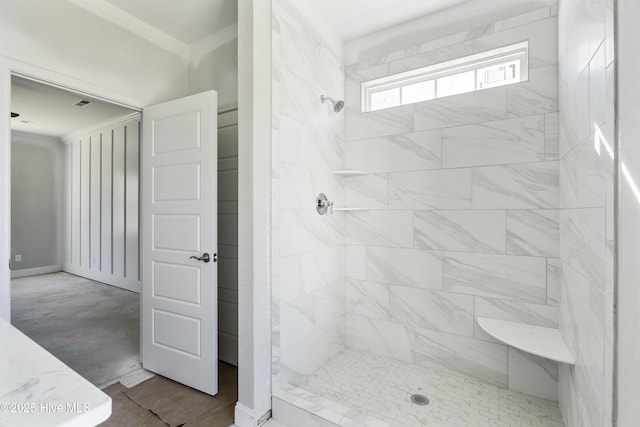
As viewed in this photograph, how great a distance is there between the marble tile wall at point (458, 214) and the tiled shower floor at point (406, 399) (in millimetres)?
119

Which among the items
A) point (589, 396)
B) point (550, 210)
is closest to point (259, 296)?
point (589, 396)

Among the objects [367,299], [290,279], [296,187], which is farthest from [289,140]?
[367,299]

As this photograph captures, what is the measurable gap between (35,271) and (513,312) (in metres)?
7.82

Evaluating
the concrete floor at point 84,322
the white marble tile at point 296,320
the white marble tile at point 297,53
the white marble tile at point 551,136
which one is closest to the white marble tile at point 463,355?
the white marble tile at point 296,320

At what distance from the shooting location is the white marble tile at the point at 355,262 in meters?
2.69

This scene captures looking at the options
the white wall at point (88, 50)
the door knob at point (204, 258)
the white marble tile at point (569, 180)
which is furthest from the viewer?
the door knob at point (204, 258)

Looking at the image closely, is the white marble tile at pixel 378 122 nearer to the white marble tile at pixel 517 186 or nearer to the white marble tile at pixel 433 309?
the white marble tile at pixel 517 186

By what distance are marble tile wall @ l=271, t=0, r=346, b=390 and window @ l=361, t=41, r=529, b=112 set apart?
0.36 m

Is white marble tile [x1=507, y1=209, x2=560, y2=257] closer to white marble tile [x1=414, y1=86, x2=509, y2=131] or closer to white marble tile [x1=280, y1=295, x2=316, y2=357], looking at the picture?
white marble tile [x1=414, y1=86, x2=509, y2=131]

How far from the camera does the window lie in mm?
2158

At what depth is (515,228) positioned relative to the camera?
82.0 inches

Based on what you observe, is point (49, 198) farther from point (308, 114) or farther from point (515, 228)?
point (515, 228)

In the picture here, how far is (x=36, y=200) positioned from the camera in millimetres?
5809

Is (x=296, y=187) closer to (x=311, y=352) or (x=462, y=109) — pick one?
(x=311, y=352)
